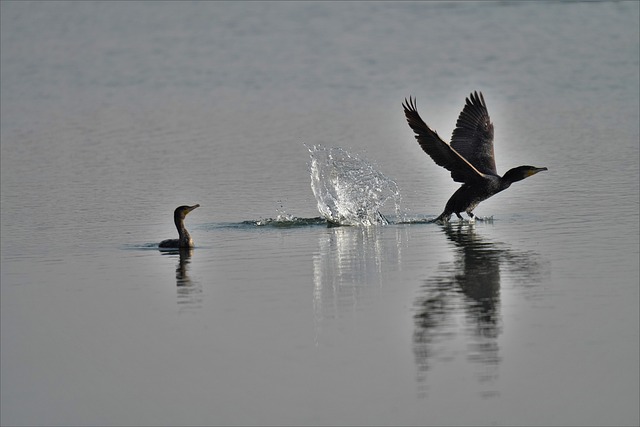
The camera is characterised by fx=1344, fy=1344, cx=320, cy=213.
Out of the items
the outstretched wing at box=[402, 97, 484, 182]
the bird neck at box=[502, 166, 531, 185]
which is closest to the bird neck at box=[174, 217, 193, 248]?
the outstretched wing at box=[402, 97, 484, 182]

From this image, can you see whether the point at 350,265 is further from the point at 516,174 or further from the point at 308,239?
the point at 516,174

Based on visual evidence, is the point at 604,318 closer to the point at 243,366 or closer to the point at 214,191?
the point at 243,366

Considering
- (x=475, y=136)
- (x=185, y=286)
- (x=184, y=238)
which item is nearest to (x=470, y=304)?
(x=185, y=286)

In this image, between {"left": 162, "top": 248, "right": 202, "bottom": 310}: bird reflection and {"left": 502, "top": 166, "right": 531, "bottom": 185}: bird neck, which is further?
{"left": 502, "top": 166, "right": 531, "bottom": 185}: bird neck

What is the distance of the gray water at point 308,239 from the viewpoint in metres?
7.56

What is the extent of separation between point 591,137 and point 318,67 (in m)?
9.27

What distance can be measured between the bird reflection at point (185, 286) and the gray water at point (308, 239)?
0.12ft

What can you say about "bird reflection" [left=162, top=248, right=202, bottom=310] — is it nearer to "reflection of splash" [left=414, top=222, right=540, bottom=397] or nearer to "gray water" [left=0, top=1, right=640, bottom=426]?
"gray water" [left=0, top=1, right=640, bottom=426]

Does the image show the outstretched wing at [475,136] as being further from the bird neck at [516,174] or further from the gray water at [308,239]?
the bird neck at [516,174]

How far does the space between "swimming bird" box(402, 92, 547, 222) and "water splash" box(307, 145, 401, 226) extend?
75cm

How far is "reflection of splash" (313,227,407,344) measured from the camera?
31.6 ft

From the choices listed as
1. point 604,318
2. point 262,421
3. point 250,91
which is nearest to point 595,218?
point 604,318

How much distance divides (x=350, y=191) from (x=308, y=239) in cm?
205

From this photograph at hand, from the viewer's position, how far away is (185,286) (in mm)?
10523
